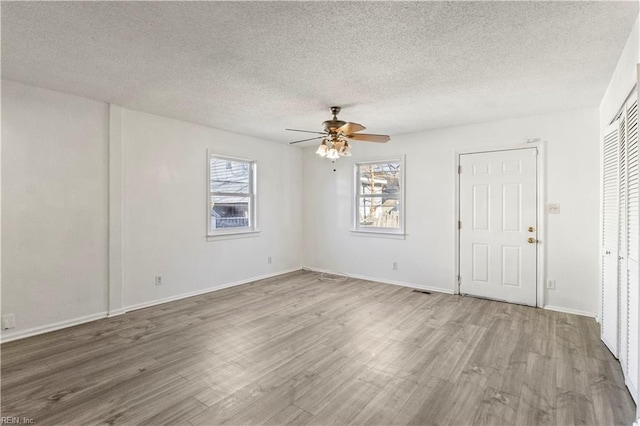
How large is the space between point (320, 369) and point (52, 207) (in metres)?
3.31

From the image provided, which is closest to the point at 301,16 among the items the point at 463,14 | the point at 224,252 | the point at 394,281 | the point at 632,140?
the point at 463,14

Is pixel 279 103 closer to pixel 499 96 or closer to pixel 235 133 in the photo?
pixel 235 133

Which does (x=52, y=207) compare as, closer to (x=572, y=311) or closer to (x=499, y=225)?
(x=499, y=225)

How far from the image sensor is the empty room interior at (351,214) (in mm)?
2092

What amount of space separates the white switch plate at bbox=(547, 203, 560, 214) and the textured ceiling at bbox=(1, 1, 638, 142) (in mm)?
A: 1209

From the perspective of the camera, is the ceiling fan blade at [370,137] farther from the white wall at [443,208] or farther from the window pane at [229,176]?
the window pane at [229,176]

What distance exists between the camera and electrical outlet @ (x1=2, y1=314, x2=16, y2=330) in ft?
10.1

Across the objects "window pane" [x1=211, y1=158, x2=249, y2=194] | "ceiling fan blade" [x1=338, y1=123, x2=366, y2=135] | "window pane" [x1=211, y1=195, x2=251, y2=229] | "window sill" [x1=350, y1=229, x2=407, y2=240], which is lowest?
"window sill" [x1=350, y1=229, x2=407, y2=240]

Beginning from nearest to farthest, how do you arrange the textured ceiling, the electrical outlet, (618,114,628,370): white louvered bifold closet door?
the textured ceiling → (618,114,628,370): white louvered bifold closet door → the electrical outlet

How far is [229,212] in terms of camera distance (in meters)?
5.34

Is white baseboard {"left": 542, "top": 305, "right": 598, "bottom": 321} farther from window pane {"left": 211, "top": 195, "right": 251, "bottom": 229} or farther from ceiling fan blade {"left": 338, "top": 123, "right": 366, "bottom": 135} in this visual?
window pane {"left": 211, "top": 195, "right": 251, "bottom": 229}

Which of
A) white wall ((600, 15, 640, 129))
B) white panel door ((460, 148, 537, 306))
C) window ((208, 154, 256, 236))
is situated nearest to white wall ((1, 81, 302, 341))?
window ((208, 154, 256, 236))

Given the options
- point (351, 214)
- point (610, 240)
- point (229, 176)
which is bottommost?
point (610, 240)

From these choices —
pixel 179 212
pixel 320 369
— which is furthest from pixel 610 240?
pixel 179 212
